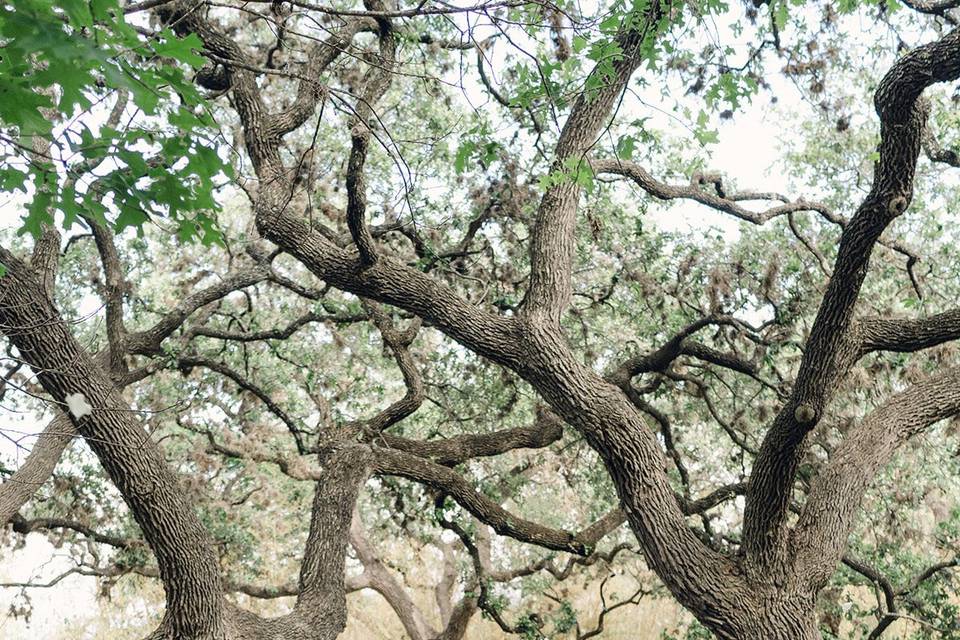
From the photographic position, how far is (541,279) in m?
5.55

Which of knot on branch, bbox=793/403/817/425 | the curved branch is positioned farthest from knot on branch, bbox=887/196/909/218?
knot on branch, bbox=793/403/817/425

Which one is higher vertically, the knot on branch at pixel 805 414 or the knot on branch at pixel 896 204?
the knot on branch at pixel 896 204

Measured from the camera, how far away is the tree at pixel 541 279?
4.04 meters

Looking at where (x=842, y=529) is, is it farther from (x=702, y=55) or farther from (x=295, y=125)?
(x=295, y=125)

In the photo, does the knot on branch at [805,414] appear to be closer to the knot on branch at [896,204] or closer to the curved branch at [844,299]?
the curved branch at [844,299]

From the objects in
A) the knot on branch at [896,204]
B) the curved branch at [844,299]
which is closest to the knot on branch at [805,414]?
the curved branch at [844,299]

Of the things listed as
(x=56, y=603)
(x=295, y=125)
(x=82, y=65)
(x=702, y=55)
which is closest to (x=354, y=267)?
(x=295, y=125)

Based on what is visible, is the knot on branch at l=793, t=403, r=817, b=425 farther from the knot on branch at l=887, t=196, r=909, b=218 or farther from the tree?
the knot on branch at l=887, t=196, r=909, b=218

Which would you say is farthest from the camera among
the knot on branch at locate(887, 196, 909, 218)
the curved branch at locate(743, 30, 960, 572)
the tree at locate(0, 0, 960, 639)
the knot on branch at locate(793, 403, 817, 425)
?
the knot on branch at locate(793, 403, 817, 425)

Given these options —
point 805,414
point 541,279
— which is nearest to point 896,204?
point 805,414

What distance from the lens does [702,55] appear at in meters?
5.85

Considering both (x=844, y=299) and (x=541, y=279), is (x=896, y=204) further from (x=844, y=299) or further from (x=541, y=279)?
(x=541, y=279)

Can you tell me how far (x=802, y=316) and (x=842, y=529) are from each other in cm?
182

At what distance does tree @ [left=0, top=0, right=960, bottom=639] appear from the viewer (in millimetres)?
4035
